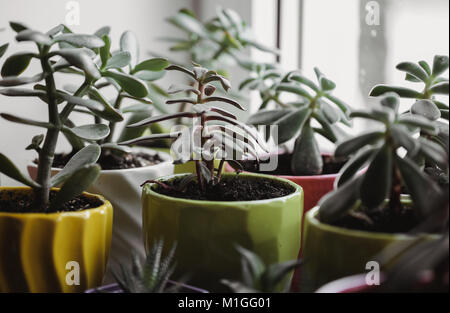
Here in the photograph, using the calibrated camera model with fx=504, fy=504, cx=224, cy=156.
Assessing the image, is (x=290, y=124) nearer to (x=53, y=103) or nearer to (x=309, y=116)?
(x=309, y=116)

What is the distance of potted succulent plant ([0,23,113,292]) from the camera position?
605 mm

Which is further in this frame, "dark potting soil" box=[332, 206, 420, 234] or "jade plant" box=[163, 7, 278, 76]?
"jade plant" box=[163, 7, 278, 76]

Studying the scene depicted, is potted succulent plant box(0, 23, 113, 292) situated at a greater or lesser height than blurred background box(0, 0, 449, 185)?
lesser

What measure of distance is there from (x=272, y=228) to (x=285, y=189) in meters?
0.11

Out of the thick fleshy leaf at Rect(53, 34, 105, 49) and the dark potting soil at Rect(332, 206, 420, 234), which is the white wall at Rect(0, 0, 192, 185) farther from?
the dark potting soil at Rect(332, 206, 420, 234)

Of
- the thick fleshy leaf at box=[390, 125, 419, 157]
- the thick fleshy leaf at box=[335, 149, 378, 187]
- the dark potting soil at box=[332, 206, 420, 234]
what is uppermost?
the thick fleshy leaf at box=[390, 125, 419, 157]

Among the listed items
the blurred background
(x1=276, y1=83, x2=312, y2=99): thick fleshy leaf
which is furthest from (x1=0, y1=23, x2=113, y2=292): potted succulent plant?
the blurred background

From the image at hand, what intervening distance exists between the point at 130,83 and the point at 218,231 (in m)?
0.25

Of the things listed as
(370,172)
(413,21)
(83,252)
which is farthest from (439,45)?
(83,252)

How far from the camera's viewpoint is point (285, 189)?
739 millimetres

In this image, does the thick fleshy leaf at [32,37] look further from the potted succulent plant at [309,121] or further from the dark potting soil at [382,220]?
the dark potting soil at [382,220]

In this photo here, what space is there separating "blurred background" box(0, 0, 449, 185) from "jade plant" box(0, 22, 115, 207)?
329 millimetres

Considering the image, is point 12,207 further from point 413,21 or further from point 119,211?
point 413,21

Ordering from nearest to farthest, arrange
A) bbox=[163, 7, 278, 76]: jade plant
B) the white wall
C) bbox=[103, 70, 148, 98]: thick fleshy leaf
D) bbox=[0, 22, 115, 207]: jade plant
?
bbox=[0, 22, 115, 207]: jade plant → bbox=[103, 70, 148, 98]: thick fleshy leaf → the white wall → bbox=[163, 7, 278, 76]: jade plant
